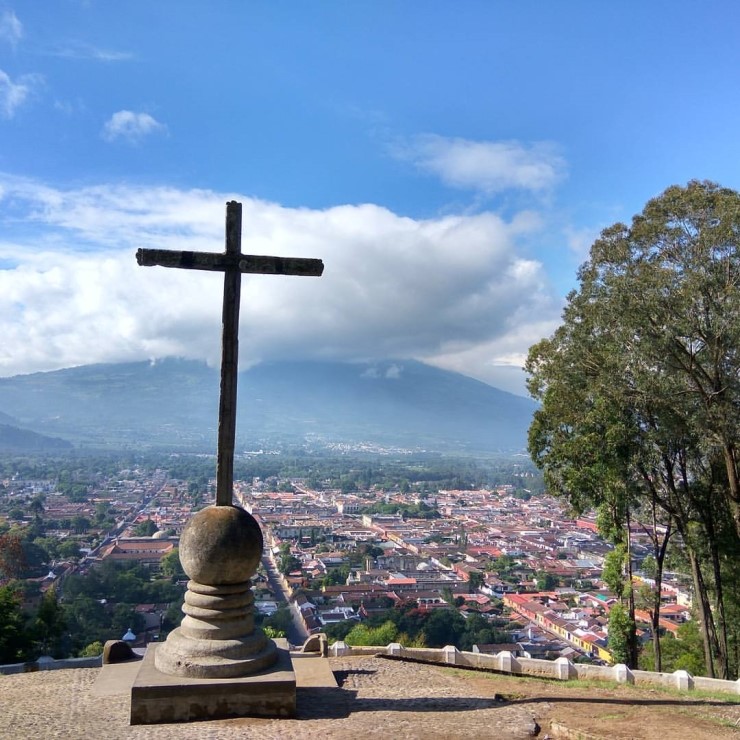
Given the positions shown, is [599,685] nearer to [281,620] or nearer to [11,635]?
[11,635]

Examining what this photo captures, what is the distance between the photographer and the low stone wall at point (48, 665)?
8.26 meters

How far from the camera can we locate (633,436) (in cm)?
1156

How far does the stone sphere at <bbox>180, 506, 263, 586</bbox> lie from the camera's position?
570 cm

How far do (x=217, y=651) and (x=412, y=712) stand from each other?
6.03 ft

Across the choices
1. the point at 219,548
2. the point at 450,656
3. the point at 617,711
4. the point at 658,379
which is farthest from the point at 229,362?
the point at 658,379

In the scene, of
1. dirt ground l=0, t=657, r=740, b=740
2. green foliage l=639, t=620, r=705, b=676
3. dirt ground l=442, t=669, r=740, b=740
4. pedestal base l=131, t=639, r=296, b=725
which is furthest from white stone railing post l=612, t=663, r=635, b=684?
green foliage l=639, t=620, r=705, b=676

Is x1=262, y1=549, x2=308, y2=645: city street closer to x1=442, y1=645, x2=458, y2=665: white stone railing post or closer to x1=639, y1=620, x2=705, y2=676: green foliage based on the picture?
x1=442, y1=645, x2=458, y2=665: white stone railing post

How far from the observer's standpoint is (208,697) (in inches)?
207

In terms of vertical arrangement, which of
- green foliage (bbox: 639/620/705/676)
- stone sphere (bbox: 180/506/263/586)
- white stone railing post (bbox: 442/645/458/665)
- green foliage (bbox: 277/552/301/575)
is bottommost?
green foliage (bbox: 277/552/301/575)

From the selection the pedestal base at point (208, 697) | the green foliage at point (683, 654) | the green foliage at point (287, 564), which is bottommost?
the green foliage at point (287, 564)

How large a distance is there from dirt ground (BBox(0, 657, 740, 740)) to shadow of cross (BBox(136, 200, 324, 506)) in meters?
1.99

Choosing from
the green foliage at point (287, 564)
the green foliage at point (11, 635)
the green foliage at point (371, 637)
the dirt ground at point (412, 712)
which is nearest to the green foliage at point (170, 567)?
the green foliage at point (287, 564)

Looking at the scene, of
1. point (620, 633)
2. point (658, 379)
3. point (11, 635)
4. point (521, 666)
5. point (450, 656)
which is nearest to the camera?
point (450, 656)

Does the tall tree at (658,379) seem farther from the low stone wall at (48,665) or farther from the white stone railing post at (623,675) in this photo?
the low stone wall at (48,665)
